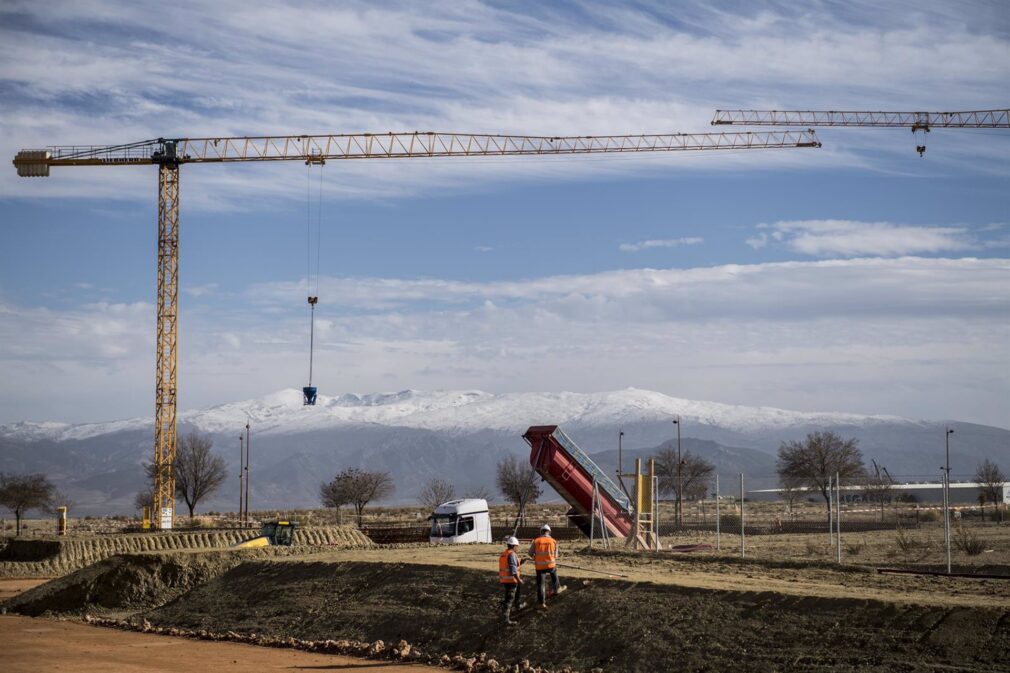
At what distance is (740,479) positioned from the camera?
3534cm

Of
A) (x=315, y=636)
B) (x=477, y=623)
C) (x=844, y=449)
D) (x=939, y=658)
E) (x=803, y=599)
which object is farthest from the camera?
(x=844, y=449)

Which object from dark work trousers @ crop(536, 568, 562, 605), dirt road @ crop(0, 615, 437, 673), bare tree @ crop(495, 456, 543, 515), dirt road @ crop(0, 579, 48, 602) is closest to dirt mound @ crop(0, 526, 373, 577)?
dirt road @ crop(0, 579, 48, 602)

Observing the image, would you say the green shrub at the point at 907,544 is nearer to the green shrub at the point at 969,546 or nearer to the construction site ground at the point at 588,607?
the green shrub at the point at 969,546

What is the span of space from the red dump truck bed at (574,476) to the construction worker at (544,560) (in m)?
15.6

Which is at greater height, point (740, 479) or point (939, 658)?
point (740, 479)

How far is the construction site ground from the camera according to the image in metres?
23.7

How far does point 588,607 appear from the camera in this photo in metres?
28.8

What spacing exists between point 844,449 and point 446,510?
63199 millimetres

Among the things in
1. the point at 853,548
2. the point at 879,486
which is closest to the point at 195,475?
the point at 879,486

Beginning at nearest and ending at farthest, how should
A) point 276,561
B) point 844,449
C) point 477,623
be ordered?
point 477,623, point 276,561, point 844,449

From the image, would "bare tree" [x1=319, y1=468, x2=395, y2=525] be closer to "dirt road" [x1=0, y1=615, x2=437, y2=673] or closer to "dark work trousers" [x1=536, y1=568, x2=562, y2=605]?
"dirt road" [x1=0, y1=615, x2=437, y2=673]

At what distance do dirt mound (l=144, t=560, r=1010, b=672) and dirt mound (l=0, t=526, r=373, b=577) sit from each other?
53.1 ft

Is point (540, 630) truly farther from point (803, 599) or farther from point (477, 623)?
point (803, 599)

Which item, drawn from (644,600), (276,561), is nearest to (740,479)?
(644,600)
